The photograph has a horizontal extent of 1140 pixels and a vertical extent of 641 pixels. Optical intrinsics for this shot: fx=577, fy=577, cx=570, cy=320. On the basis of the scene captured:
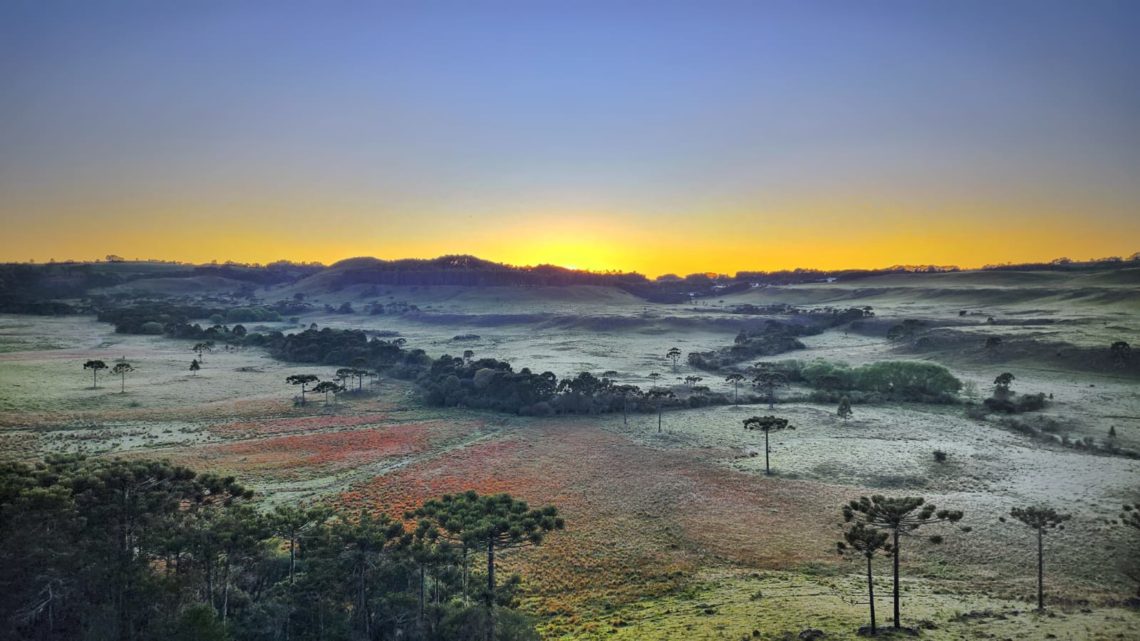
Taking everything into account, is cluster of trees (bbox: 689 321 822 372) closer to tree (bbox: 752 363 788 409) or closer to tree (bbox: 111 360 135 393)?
tree (bbox: 752 363 788 409)

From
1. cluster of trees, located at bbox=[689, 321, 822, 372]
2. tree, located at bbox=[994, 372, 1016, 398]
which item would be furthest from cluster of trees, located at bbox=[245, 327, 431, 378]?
tree, located at bbox=[994, 372, 1016, 398]

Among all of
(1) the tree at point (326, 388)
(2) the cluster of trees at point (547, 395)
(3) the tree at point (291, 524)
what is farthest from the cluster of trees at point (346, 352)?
(3) the tree at point (291, 524)

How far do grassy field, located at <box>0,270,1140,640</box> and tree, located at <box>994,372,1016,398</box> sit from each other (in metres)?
3.69

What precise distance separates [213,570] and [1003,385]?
93.0 m

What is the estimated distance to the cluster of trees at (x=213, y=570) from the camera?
75.5ft

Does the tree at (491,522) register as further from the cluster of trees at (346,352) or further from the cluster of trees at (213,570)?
the cluster of trees at (346,352)

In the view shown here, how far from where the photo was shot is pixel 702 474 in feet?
174

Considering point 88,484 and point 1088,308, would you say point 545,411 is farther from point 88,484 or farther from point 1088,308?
point 1088,308

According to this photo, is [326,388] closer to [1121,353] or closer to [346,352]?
[346,352]

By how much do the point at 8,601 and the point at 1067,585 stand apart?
161 feet

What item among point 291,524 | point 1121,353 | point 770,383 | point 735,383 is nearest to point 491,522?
point 291,524

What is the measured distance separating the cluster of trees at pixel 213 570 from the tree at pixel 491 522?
0.07 metres

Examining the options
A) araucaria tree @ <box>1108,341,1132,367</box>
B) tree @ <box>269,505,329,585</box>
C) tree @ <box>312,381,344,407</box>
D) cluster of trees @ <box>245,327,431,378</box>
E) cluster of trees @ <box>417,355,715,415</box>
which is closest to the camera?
tree @ <box>269,505,329,585</box>

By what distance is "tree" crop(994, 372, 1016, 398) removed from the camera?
76375 mm
